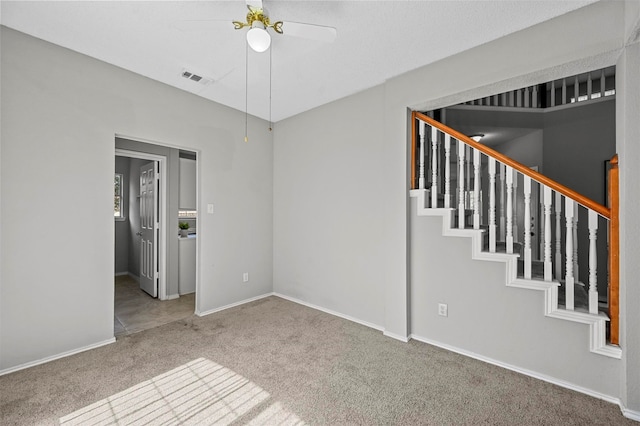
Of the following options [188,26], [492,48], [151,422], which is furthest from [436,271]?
[188,26]

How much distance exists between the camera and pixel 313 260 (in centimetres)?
386

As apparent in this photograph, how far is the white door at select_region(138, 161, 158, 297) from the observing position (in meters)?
4.26

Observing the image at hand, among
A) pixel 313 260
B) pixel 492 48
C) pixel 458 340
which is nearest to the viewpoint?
pixel 492 48

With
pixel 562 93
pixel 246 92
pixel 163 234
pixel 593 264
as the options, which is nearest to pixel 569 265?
pixel 593 264

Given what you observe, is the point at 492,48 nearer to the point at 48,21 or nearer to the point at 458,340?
the point at 458,340

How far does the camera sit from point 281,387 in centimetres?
209

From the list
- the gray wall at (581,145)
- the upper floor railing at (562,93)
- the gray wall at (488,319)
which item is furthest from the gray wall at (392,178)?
the gray wall at (581,145)

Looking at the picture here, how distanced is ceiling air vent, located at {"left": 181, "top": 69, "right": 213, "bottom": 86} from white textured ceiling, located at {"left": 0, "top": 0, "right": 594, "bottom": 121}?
0.20ft

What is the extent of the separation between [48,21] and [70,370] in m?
2.66

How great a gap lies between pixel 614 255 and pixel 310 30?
8.27 feet

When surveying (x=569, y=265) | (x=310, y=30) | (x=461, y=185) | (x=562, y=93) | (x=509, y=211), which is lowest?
(x=569, y=265)

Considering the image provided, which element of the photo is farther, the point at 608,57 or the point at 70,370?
the point at 70,370

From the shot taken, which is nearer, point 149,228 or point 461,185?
point 461,185

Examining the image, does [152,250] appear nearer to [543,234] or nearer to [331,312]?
[331,312]
